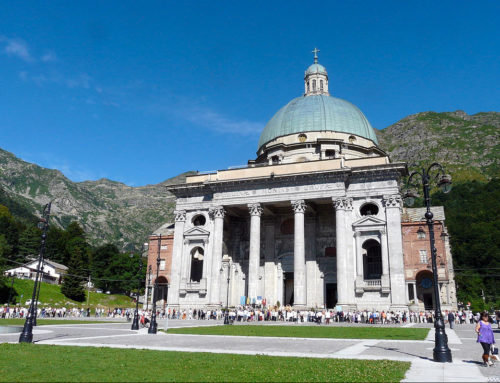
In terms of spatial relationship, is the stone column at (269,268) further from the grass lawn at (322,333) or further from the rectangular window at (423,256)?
the grass lawn at (322,333)

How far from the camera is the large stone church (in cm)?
4156

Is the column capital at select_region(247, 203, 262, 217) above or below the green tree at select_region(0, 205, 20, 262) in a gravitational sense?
below

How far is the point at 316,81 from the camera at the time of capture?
64.7 m

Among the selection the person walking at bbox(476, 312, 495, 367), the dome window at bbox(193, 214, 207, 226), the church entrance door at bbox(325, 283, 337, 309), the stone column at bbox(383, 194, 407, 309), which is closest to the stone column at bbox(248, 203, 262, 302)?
the dome window at bbox(193, 214, 207, 226)

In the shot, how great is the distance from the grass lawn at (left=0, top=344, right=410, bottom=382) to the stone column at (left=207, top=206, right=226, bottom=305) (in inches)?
1248

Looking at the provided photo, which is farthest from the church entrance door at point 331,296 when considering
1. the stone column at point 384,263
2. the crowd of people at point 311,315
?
the stone column at point 384,263

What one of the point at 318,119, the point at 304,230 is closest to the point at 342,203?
the point at 304,230

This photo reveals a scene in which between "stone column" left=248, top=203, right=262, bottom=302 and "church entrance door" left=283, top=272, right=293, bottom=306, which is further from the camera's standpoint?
"church entrance door" left=283, top=272, right=293, bottom=306

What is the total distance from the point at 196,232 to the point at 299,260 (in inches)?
527

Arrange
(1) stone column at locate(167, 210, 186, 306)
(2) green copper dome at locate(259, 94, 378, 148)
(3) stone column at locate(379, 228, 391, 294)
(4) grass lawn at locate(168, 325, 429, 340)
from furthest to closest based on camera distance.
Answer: (2) green copper dome at locate(259, 94, 378, 148) < (1) stone column at locate(167, 210, 186, 306) < (3) stone column at locate(379, 228, 391, 294) < (4) grass lawn at locate(168, 325, 429, 340)

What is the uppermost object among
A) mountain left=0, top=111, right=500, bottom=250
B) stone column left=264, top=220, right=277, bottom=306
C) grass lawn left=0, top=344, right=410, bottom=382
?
mountain left=0, top=111, right=500, bottom=250

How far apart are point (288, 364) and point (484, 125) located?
585 feet

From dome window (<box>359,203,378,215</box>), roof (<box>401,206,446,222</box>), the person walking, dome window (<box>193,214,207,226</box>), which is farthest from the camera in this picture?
dome window (<box>193,214,207,226</box>)

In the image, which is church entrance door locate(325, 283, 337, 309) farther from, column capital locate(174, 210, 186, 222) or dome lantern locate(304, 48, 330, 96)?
dome lantern locate(304, 48, 330, 96)
